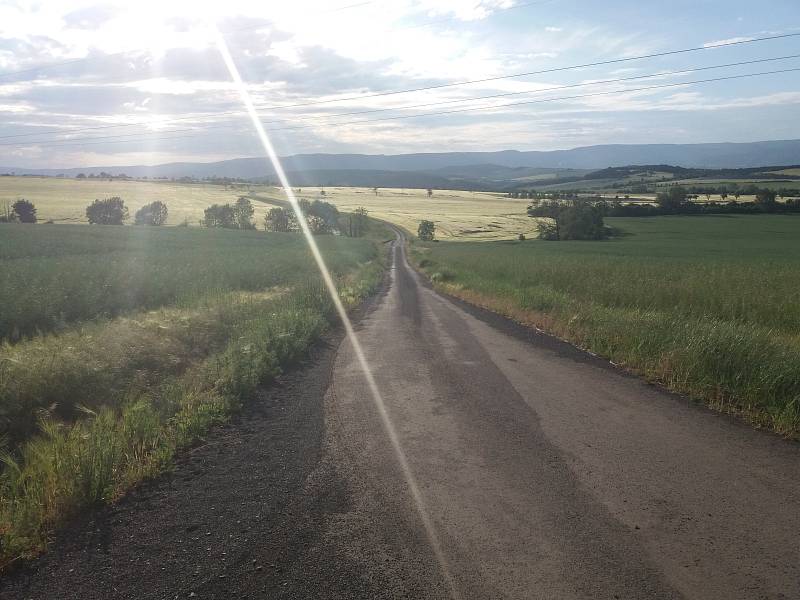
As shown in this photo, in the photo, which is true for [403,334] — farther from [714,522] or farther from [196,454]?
[714,522]

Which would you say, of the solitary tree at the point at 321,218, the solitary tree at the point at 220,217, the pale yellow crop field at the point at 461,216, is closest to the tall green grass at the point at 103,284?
the solitary tree at the point at 220,217

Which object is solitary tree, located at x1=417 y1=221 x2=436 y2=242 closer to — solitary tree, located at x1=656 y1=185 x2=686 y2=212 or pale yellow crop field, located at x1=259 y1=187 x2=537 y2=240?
pale yellow crop field, located at x1=259 y1=187 x2=537 y2=240

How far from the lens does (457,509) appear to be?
4566 millimetres

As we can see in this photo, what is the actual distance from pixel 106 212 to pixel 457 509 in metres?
79.9

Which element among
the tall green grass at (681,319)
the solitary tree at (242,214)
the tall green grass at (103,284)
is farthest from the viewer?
the solitary tree at (242,214)

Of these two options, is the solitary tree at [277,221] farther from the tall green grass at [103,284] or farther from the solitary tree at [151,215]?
the tall green grass at [103,284]

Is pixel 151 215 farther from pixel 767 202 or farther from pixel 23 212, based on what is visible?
pixel 767 202

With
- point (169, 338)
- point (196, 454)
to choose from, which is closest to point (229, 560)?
point (196, 454)

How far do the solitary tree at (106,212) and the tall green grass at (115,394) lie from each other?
6700cm

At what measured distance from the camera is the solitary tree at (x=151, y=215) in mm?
74750

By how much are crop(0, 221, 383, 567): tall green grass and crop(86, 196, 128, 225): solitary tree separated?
220 ft

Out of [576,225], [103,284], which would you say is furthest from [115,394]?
[576,225]

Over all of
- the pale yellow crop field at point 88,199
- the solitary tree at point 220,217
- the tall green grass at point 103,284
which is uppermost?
the pale yellow crop field at point 88,199

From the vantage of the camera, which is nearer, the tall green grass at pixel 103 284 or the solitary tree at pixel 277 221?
the tall green grass at pixel 103 284
